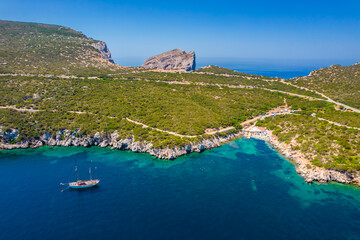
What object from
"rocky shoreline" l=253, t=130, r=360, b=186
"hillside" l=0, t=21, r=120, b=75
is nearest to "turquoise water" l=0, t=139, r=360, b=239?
"rocky shoreline" l=253, t=130, r=360, b=186

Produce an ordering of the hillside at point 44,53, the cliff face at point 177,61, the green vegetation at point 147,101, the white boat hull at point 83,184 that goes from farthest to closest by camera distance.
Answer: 1. the cliff face at point 177,61
2. the hillside at point 44,53
3. the green vegetation at point 147,101
4. the white boat hull at point 83,184

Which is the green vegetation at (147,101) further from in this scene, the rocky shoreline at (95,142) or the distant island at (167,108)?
the rocky shoreline at (95,142)

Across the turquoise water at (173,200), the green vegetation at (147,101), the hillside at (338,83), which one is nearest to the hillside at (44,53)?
the green vegetation at (147,101)

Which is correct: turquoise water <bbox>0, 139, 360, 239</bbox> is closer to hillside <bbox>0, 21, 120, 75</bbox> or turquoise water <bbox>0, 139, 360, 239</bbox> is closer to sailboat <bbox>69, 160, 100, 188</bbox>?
sailboat <bbox>69, 160, 100, 188</bbox>

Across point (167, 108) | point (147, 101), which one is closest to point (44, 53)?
point (147, 101)

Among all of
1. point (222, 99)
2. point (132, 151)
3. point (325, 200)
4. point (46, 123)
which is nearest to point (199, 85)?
point (222, 99)
